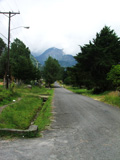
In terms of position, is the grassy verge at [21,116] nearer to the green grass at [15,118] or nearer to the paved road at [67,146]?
the green grass at [15,118]

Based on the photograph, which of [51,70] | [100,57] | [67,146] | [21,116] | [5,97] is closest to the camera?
[67,146]

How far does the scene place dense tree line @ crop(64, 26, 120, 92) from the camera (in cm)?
2898

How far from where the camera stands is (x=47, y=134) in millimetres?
5734

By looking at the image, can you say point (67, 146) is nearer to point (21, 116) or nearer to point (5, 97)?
point (21, 116)

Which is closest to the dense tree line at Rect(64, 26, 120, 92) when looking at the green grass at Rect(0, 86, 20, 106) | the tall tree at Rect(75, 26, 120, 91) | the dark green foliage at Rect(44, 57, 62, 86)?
the tall tree at Rect(75, 26, 120, 91)

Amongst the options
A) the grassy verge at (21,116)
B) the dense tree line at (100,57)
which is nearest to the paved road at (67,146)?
the grassy verge at (21,116)

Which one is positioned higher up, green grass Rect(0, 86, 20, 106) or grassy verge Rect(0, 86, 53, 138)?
green grass Rect(0, 86, 20, 106)

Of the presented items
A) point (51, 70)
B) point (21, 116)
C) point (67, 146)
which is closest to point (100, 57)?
point (21, 116)

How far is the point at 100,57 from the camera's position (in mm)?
29703

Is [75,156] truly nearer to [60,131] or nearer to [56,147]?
[56,147]

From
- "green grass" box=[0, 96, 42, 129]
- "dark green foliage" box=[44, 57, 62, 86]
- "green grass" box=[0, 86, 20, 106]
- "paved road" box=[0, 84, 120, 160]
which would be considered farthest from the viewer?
"dark green foliage" box=[44, 57, 62, 86]

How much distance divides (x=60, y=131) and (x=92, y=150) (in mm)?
2077

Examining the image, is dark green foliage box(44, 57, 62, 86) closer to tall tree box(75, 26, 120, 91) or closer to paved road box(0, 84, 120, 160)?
tall tree box(75, 26, 120, 91)

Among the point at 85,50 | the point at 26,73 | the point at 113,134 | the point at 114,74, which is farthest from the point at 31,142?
the point at 26,73
